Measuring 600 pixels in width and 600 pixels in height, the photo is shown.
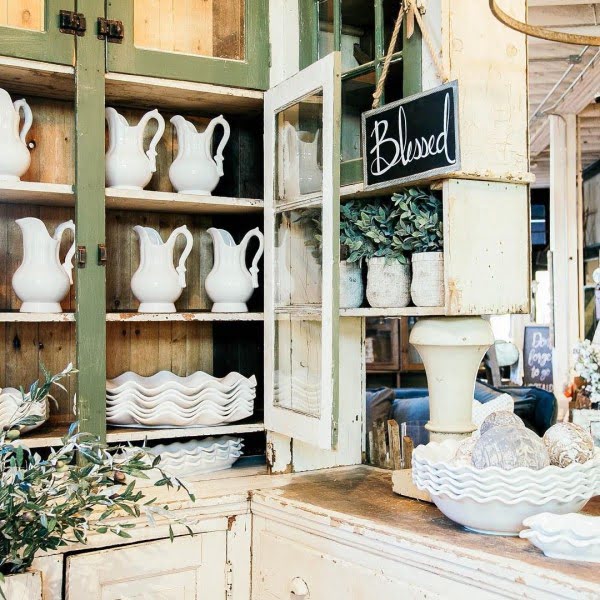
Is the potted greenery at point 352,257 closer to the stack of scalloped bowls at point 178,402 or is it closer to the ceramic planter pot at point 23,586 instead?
the stack of scalloped bowls at point 178,402

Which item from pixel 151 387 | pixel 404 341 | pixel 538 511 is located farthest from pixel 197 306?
pixel 404 341

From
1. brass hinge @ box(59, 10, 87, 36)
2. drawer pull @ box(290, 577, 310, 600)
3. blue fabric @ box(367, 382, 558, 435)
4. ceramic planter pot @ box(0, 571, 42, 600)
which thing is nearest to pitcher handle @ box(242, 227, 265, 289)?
brass hinge @ box(59, 10, 87, 36)

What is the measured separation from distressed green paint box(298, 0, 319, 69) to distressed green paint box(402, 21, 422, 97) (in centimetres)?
38

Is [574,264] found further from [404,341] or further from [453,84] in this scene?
[453,84]

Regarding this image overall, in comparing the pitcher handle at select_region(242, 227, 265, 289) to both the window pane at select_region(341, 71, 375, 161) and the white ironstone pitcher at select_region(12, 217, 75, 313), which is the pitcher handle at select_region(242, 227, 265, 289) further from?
the white ironstone pitcher at select_region(12, 217, 75, 313)

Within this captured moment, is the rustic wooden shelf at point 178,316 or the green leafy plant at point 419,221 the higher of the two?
the green leafy plant at point 419,221

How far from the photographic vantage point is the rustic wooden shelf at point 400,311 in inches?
75.5

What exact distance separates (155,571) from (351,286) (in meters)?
0.88

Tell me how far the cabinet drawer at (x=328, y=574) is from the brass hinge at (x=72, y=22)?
135 centimetres

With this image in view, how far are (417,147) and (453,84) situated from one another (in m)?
0.18

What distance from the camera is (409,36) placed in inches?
79.3

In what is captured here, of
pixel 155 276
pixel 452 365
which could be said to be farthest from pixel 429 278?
pixel 155 276

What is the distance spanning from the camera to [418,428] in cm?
273

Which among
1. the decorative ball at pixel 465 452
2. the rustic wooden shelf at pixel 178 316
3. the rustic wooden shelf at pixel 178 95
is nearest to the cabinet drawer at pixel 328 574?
the decorative ball at pixel 465 452
